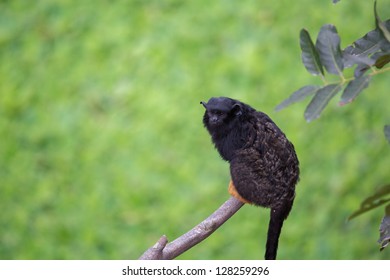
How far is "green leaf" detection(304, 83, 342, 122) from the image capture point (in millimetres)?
1006

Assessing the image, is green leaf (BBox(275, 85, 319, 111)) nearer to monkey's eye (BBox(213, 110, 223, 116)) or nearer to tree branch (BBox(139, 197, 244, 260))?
monkey's eye (BBox(213, 110, 223, 116))

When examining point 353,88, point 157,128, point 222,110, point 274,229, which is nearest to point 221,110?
point 222,110

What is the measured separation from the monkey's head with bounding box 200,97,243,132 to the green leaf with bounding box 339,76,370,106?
1.11ft

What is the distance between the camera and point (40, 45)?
9.28 feet

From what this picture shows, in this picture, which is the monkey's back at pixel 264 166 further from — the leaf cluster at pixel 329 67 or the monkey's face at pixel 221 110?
the leaf cluster at pixel 329 67

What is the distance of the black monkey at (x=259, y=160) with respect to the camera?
1.32 metres

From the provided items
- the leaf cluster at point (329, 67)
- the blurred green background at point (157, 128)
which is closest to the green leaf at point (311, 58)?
the leaf cluster at point (329, 67)

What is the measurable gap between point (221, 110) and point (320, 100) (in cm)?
33

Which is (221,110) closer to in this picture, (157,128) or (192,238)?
(192,238)

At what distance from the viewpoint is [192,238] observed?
136 cm

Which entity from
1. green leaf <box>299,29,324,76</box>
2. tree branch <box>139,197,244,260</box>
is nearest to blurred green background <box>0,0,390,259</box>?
tree branch <box>139,197,244,260</box>

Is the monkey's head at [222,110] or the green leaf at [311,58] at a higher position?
the monkey's head at [222,110]

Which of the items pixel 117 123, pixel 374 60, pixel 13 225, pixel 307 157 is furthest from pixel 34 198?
pixel 374 60
